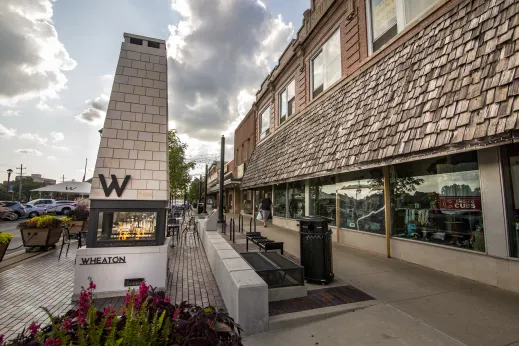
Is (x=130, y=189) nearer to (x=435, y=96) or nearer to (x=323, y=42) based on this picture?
(x=435, y=96)

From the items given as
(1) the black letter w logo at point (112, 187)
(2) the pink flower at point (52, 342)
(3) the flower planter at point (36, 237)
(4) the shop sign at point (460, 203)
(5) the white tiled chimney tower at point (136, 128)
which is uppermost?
(5) the white tiled chimney tower at point (136, 128)

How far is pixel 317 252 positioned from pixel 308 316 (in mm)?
1432

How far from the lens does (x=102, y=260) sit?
4492 millimetres

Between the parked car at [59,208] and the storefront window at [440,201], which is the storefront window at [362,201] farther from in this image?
the parked car at [59,208]

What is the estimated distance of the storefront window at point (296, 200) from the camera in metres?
11.6

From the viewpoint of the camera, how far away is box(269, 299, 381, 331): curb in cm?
332

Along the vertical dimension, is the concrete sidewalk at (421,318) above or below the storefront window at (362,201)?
below

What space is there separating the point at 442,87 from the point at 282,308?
476cm

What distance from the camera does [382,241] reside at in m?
6.80

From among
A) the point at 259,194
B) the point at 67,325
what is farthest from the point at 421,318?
the point at 259,194

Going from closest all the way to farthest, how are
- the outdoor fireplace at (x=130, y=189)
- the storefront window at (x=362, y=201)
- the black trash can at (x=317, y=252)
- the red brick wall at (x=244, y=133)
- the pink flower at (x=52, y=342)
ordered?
the pink flower at (x=52, y=342)
the outdoor fireplace at (x=130, y=189)
the black trash can at (x=317, y=252)
the storefront window at (x=362, y=201)
the red brick wall at (x=244, y=133)

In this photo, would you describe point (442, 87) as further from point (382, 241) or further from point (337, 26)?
point (337, 26)

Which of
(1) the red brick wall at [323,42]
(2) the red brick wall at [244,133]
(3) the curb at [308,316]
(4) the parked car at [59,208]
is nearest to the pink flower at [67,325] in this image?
(3) the curb at [308,316]

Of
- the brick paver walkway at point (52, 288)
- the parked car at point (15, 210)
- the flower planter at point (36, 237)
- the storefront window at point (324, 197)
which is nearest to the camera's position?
the brick paver walkway at point (52, 288)
